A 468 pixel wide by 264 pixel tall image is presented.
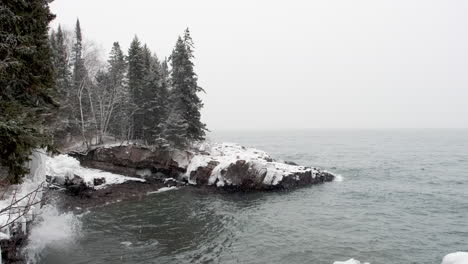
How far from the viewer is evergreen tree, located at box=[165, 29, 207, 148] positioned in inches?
1478

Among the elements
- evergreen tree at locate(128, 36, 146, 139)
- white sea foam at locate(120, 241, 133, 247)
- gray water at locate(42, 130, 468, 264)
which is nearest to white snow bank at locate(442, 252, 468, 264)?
gray water at locate(42, 130, 468, 264)

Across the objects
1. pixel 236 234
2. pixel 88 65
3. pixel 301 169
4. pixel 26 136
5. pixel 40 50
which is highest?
pixel 88 65

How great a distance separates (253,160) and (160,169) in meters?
10.1

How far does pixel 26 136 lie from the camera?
8.04 metres

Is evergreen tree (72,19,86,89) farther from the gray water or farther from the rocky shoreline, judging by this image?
the gray water

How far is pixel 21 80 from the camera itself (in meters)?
10.4

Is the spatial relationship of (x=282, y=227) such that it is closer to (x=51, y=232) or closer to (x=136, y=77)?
(x=51, y=232)

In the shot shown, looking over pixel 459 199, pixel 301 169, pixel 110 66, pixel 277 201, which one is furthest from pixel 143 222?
pixel 110 66

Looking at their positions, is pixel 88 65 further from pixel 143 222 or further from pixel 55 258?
pixel 55 258

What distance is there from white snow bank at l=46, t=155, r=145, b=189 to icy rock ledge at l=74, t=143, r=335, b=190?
1966mm

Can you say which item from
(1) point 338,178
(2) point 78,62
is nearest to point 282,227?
(1) point 338,178

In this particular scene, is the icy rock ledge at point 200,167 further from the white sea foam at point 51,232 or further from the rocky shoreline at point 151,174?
the white sea foam at point 51,232

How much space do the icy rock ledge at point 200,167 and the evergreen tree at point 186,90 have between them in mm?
2803

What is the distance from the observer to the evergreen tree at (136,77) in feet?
136
